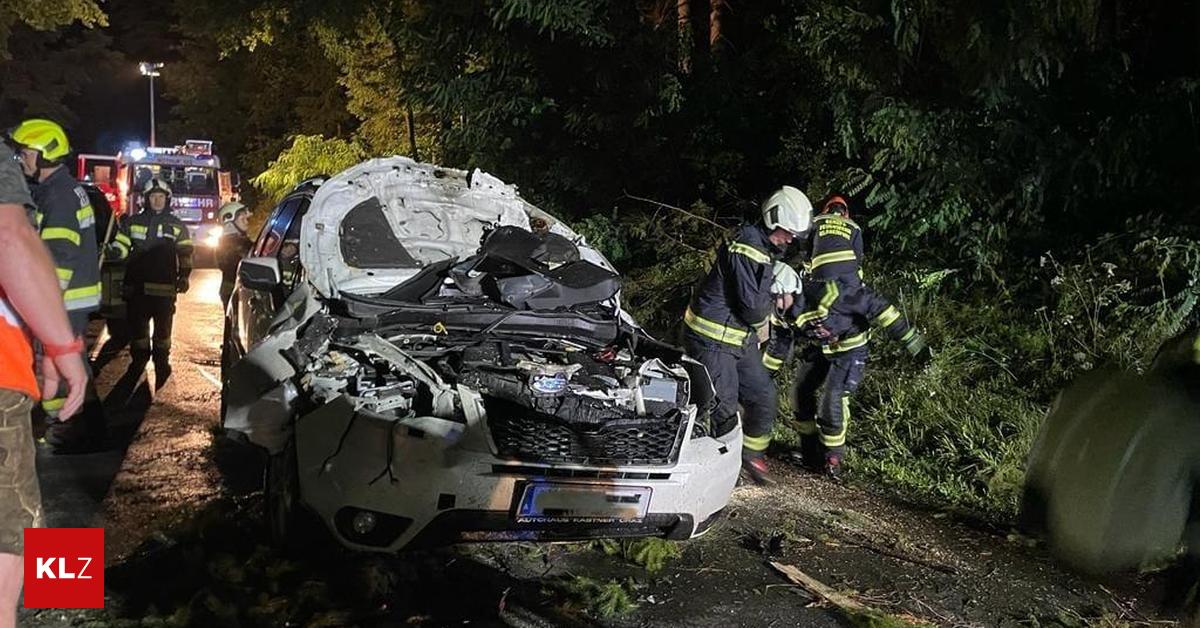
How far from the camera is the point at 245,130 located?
30000mm

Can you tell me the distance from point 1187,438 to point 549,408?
217cm

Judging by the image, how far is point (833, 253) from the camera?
5.46m

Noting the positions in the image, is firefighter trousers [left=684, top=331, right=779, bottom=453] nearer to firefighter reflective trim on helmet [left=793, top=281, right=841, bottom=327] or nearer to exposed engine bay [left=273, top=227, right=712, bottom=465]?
firefighter reflective trim on helmet [left=793, top=281, right=841, bottom=327]

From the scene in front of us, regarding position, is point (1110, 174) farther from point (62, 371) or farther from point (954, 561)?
point (62, 371)

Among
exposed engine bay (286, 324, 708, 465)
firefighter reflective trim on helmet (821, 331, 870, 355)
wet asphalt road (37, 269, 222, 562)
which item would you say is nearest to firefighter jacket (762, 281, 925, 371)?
firefighter reflective trim on helmet (821, 331, 870, 355)

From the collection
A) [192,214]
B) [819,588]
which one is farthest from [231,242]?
[192,214]

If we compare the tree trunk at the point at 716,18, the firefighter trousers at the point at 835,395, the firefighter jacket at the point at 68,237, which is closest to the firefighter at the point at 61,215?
A: the firefighter jacket at the point at 68,237

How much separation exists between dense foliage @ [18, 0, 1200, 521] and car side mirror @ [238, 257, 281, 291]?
3.73 meters

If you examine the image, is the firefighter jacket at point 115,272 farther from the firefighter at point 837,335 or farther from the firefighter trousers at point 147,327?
the firefighter at point 837,335

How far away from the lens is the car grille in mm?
3607

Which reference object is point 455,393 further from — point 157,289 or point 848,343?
point 157,289

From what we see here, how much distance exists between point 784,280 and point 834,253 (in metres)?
0.42

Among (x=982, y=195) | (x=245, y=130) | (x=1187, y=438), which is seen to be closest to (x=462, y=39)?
(x=982, y=195)

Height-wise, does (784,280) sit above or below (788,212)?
below
